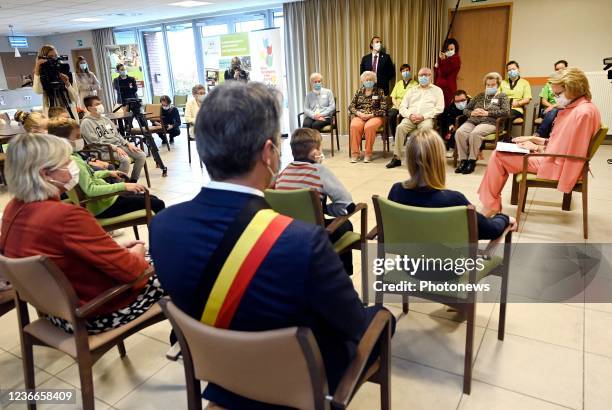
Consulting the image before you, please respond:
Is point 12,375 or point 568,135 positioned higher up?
A: point 568,135

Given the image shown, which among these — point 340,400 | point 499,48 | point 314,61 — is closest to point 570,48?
point 499,48

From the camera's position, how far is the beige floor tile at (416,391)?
166 centimetres

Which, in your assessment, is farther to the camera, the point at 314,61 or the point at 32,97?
the point at 32,97

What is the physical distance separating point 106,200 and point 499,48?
609 cm

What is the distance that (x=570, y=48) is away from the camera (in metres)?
5.96

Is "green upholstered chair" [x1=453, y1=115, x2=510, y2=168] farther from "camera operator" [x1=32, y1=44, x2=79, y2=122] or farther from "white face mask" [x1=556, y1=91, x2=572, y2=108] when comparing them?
"camera operator" [x1=32, y1=44, x2=79, y2=122]

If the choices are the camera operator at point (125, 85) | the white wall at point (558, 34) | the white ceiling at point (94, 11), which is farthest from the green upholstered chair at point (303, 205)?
the camera operator at point (125, 85)

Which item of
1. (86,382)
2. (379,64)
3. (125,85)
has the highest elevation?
(379,64)

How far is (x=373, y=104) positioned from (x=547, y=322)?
438cm

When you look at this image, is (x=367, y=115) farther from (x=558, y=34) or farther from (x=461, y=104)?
(x=558, y=34)

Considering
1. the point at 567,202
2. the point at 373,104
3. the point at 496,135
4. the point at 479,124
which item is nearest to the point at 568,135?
the point at 567,202

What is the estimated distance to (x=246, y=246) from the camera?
88 cm

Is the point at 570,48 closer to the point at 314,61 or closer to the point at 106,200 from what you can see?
the point at 314,61

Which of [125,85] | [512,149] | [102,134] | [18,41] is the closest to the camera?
[512,149]
